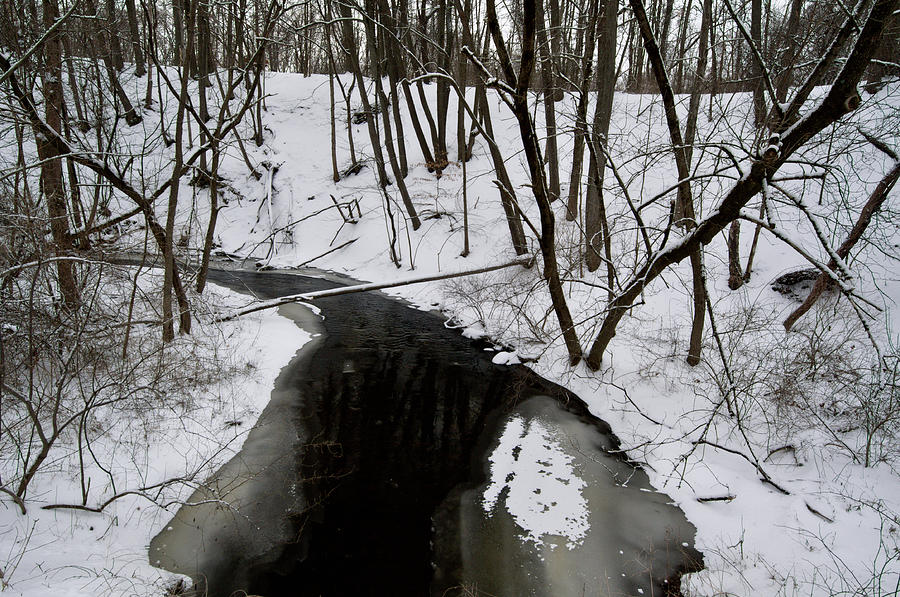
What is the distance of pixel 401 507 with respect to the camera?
17.5 feet

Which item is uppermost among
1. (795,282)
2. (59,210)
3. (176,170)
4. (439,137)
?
(439,137)

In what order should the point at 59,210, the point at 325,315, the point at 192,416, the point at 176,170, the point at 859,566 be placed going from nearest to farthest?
the point at 859,566 → the point at 192,416 → the point at 59,210 → the point at 176,170 → the point at 325,315

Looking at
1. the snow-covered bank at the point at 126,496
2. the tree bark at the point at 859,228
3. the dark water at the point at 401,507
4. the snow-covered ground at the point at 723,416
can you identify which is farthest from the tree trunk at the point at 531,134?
the snow-covered bank at the point at 126,496

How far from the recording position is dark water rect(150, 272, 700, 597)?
4.36 meters

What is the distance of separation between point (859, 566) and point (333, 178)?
2269cm

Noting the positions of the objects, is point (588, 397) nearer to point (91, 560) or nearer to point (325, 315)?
point (91, 560)

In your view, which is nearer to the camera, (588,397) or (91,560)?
(91,560)

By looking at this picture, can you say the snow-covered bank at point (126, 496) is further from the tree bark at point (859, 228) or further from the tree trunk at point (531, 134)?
the tree bark at point (859, 228)

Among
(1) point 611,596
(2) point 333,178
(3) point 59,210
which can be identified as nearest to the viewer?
(1) point 611,596

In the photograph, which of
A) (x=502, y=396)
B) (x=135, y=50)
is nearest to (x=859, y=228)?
(x=502, y=396)

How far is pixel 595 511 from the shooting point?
209 inches

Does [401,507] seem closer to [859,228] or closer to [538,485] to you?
[538,485]

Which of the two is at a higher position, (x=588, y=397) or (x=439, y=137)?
(x=439, y=137)

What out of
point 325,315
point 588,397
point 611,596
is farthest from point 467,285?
point 611,596
